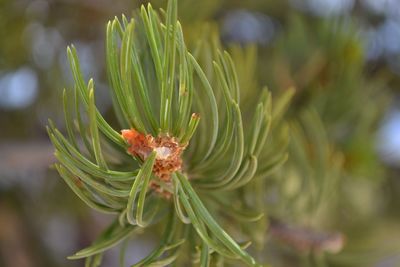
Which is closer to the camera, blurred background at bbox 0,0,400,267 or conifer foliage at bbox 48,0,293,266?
conifer foliage at bbox 48,0,293,266

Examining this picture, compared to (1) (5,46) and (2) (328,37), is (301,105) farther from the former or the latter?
(1) (5,46)

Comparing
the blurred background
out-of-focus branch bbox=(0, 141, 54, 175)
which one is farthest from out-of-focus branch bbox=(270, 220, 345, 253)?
out-of-focus branch bbox=(0, 141, 54, 175)

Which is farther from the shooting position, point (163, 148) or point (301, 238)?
point (301, 238)

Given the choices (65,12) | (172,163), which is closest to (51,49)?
(65,12)

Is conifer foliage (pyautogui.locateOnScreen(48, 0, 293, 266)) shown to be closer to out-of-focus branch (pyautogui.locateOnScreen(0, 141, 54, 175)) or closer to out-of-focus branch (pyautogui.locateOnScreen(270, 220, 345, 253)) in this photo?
out-of-focus branch (pyautogui.locateOnScreen(270, 220, 345, 253))

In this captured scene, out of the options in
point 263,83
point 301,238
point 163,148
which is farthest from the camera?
point 263,83

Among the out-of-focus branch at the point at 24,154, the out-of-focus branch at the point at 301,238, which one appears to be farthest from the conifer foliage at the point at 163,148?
the out-of-focus branch at the point at 24,154

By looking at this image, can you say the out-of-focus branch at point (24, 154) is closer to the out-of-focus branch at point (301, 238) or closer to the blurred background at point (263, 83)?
the blurred background at point (263, 83)

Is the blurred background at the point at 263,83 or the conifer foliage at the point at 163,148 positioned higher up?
the conifer foliage at the point at 163,148
